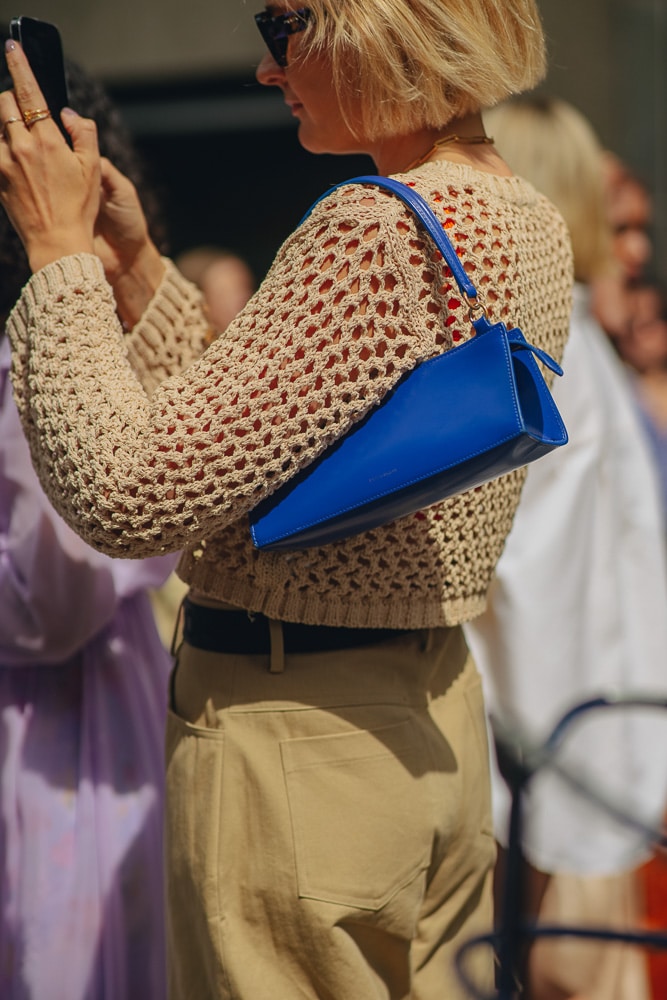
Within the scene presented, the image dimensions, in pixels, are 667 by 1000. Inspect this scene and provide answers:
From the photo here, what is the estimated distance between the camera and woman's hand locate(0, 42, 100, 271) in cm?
142

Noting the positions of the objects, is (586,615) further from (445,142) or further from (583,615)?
(445,142)

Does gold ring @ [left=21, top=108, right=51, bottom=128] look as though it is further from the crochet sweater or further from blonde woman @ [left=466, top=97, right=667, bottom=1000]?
blonde woman @ [left=466, top=97, right=667, bottom=1000]

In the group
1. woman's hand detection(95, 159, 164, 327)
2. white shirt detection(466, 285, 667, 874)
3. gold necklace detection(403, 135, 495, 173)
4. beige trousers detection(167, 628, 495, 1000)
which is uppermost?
gold necklace detection(403, 135, 495, 173)

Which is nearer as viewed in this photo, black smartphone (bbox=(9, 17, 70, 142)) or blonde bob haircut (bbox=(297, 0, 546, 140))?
blonde bob haircut (bbox=(297, 0, 546, 140))

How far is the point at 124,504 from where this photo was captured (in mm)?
1297

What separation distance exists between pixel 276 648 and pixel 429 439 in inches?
14.0

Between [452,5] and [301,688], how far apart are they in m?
0.81

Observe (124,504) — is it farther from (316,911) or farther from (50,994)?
(50,994)

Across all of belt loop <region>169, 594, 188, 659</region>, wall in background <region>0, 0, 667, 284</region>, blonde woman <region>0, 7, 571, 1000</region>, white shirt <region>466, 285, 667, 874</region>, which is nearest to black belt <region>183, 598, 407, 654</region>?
blonde woman <region>0, 7, 571, 1000</region>

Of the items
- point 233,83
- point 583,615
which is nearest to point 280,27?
point 583,615

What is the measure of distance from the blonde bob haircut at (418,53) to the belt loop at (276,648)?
599 millimetres

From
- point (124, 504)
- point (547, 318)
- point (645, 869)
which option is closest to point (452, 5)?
point (547, 318)

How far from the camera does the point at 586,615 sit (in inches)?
105

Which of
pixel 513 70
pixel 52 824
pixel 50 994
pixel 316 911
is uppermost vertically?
pixel 513 70
